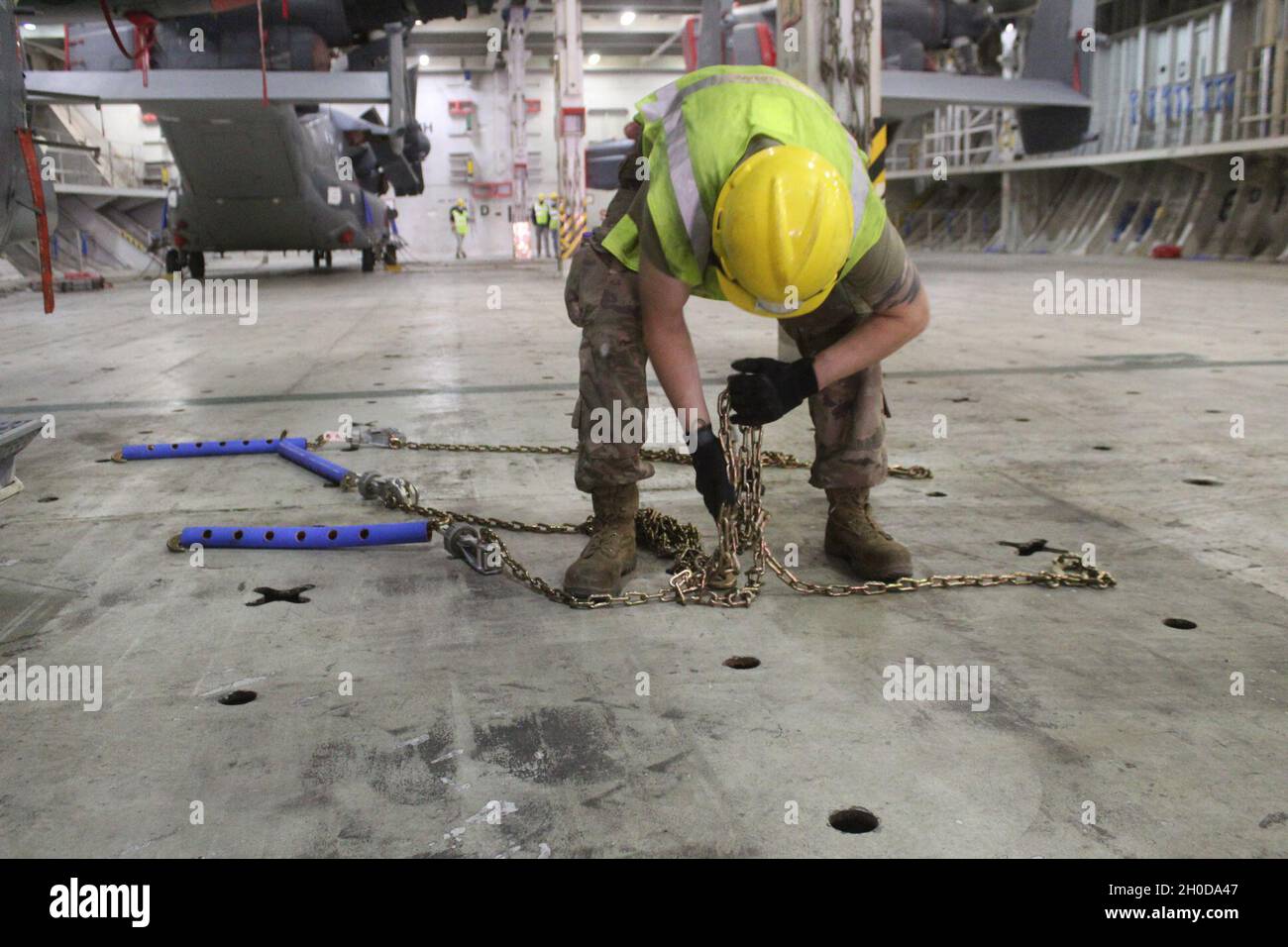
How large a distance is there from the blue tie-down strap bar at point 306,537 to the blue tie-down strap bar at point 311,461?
1.91 feet

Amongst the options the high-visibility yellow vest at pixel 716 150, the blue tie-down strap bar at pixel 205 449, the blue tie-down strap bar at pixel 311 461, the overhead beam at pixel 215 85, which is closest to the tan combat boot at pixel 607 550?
the high-visibility yellow vest at pixel 716 150

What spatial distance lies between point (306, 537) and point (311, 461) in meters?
0.90

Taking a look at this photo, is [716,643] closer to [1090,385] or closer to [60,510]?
[60,510]

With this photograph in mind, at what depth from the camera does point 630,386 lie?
7.67ft

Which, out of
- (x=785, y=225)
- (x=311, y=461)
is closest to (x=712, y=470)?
(x=785, y=225)

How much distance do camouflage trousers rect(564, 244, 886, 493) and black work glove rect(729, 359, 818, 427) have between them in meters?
0.30

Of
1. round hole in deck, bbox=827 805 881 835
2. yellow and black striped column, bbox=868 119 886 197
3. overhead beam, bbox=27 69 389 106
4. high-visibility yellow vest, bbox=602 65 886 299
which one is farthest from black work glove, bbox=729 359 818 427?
overhead beam, bbox=27 69 389 106

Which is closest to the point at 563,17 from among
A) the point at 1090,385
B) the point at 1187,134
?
the point at 1187,134

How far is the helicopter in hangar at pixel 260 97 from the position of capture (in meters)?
10.1

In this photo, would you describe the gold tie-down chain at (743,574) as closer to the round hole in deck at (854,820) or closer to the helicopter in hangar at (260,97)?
the round hole in deck at (854,820)

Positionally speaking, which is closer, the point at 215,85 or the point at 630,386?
the point at 630,386

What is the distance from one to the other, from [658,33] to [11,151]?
27.9 meters

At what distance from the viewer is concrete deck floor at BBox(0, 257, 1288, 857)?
1.33 metres

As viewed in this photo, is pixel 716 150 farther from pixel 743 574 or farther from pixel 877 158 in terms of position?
pixel 877 158
